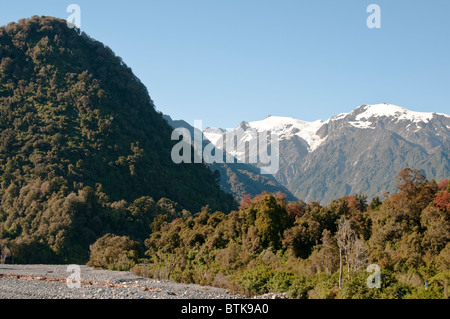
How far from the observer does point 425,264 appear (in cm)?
4091

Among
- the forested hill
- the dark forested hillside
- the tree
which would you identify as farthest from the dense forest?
the forested hill

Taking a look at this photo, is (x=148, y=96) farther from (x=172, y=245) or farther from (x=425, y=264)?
(x=425, y=264)

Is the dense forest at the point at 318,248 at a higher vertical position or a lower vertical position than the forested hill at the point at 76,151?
lower

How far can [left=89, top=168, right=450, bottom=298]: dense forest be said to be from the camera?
3534 cm

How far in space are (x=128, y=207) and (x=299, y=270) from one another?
59.5m

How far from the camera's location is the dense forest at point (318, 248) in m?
35.3

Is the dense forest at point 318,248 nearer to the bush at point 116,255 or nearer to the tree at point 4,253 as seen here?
the bush at point 116,255

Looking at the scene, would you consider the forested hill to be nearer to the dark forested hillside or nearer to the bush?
the bush

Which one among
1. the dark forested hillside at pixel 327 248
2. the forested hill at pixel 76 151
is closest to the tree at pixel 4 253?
the forested hill at pixel 76 151

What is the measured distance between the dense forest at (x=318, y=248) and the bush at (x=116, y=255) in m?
0.13

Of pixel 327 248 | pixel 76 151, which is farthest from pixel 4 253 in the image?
pixel 327 248

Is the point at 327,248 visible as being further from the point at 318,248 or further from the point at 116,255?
the point at 116,255
